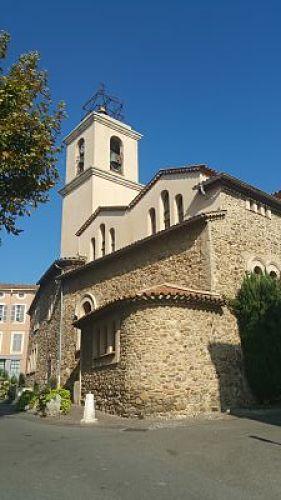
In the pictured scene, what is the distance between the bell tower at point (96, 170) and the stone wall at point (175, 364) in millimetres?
13803

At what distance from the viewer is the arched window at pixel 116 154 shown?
1254 inches

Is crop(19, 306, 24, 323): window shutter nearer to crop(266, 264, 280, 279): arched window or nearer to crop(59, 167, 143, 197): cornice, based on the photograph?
crop(59, 167, 143, 197): cornice

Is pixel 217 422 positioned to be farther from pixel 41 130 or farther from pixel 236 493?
pixel 41 130

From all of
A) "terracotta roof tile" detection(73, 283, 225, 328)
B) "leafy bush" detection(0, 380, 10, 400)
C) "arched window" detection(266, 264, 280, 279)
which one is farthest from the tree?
"leafy bush" detection(0, 380, 10, 400)

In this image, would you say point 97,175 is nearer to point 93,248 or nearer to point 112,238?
point 93,248

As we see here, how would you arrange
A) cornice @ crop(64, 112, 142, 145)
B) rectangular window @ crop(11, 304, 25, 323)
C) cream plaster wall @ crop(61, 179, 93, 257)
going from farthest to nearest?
rectangular window @ crop(11, 304, 25, 323)
cornice @ crop(64, 112, 142, 145)
cream plaster wall @ crop(61, 179, 93, 257)

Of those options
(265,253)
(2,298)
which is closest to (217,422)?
(265,253)

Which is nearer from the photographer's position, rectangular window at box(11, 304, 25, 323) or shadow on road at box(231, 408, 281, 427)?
shadow on road at box(231, 408, 281, 427)

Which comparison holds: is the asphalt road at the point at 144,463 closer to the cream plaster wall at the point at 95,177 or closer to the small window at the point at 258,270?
the small window at the point at 258,270

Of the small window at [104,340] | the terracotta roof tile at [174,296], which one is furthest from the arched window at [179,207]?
the small window at [104,340]

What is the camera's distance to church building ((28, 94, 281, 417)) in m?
15.4

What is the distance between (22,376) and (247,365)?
23450 millimetres

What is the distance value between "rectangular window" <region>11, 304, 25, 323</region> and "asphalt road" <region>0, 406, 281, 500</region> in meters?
42.4

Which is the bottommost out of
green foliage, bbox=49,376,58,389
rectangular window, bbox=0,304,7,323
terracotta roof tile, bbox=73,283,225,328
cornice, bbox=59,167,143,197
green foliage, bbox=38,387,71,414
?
green foliage, bbox=38,387,71,414
